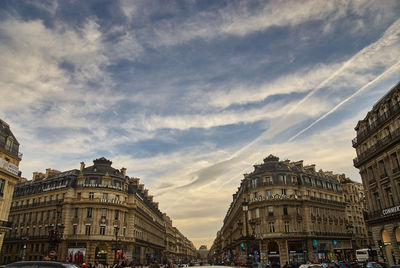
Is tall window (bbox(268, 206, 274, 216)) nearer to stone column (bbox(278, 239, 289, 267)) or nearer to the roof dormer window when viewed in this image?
stone column (bbox(278, 239, 289, 267))

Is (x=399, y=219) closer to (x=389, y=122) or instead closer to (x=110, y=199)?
(x=389, y=122)

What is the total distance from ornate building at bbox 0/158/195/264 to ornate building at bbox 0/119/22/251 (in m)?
9.90

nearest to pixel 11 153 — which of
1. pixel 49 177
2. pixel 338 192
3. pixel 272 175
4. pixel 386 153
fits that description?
pixel 49 177

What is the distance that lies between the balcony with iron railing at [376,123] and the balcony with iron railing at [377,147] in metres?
1.71

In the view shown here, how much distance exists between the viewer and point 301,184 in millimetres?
52750

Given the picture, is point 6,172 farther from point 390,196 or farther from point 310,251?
point 310,251

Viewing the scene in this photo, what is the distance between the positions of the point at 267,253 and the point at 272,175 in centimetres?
1261

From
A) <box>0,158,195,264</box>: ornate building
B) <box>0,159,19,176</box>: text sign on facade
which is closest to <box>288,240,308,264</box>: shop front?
<box>0,158,195,264</box>: ornate building

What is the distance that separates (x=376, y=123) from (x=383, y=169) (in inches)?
205

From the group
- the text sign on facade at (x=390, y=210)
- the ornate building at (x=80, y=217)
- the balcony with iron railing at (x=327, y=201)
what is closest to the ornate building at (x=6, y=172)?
the ornate building at (x=80, y=217)

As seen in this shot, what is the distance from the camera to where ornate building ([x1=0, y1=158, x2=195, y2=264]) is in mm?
47250

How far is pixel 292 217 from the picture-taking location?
49531 millimetres

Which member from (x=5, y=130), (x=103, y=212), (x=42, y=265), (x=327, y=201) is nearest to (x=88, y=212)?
(x=103, y=212)

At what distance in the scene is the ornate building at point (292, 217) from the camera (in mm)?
48188
